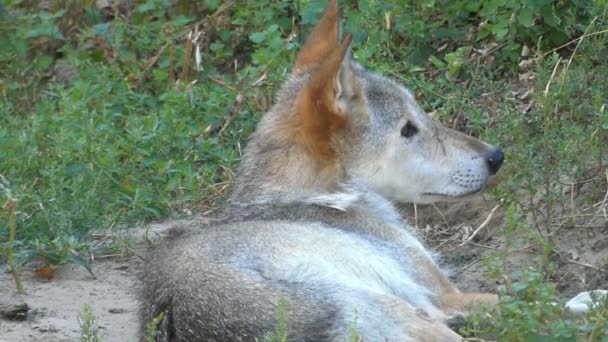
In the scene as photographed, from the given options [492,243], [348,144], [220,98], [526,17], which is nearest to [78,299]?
[348,144]

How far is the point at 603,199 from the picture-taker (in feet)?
24.8

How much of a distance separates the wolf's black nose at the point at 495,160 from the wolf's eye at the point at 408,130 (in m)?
0.44

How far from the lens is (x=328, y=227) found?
6.43m

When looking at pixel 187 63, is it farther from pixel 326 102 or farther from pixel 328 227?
pixel 328 227

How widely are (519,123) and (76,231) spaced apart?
2800mm

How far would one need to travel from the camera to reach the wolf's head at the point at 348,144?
6.65m

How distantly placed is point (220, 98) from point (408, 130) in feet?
9.32

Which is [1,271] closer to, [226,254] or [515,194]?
[226,254]

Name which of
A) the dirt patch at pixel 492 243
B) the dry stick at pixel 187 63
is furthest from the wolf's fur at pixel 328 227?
the dry stick at pixel 187 63

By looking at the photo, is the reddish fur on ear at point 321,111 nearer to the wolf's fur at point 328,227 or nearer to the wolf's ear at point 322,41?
the wolf's fur at point 328,227

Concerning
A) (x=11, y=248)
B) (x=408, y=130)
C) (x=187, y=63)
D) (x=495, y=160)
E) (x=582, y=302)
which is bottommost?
(x=187, y=63)

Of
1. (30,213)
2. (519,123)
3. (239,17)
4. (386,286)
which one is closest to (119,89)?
(239,17)

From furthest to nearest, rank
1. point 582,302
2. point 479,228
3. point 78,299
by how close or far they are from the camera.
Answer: point 479,228 → point 78,299 → point 582,302

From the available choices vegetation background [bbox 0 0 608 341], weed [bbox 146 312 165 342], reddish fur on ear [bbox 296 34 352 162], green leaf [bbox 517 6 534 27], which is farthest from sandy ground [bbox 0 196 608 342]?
green leaf [bbox 517 6 534 27]
